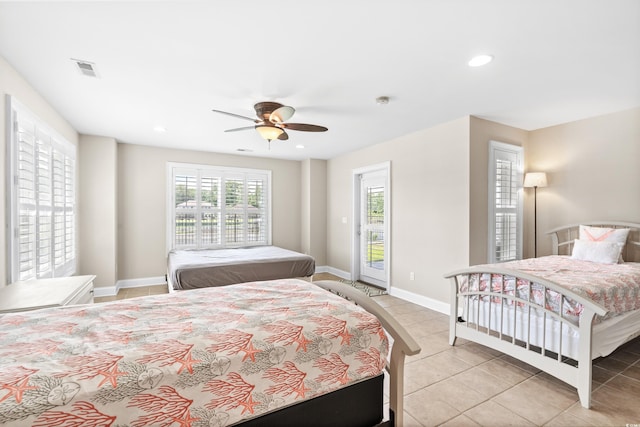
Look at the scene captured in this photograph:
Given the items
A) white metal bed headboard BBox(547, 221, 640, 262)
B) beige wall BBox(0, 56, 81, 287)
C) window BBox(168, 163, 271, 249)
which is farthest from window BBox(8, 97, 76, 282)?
white metal bed headboard BBox(547, 221, 640, 262)

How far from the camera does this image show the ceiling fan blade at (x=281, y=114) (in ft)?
9.09

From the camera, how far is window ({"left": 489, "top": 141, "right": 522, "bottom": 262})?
12.9 feet

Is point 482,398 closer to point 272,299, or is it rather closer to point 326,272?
point 272,299

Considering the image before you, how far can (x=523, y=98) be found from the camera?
10.3 feet

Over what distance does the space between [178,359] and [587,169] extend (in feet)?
16.3

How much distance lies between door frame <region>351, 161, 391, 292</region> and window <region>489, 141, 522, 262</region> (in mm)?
1495

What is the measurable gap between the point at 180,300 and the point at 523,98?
369 cm

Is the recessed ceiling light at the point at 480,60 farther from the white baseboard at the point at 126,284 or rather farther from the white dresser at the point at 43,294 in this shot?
the white baseboard at the point at 126,284

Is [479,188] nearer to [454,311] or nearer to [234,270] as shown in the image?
[454,311]

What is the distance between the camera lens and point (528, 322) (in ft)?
8.15

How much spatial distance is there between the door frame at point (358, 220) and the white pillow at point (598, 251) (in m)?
2.37

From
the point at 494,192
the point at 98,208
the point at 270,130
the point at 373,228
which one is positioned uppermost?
the point at 270,130

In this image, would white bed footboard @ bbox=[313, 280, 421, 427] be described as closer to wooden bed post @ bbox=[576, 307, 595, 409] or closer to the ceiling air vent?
wooden bed post @ bbox=[576, 307, 595, 409]

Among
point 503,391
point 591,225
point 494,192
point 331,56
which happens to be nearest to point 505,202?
point 494,192
